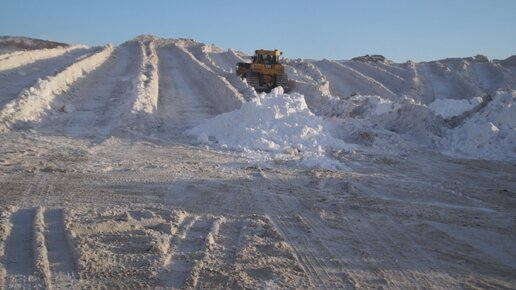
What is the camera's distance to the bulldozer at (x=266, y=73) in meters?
23.1

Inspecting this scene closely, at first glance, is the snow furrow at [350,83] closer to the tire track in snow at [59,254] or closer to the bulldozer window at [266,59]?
the bulldozer window at [266,59]

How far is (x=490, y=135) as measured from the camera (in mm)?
11414

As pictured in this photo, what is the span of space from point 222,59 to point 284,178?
34.1m

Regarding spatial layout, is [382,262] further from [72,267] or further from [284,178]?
[284,178]

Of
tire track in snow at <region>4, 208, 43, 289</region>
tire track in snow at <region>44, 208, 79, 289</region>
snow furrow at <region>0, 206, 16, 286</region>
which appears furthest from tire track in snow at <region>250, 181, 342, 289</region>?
snow furrow at <region>0, 206, 16, 286</region>

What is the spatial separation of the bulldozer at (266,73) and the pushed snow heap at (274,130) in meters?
10.6

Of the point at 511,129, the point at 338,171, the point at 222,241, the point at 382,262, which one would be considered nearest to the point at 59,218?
the point at 222,241

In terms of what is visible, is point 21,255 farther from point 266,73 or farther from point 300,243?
point 266,73

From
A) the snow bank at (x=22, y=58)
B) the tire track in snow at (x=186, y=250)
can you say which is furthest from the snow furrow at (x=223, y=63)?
the tire track in snow at (x=186, y=250)

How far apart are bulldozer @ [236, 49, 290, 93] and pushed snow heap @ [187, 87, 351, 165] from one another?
10640mm

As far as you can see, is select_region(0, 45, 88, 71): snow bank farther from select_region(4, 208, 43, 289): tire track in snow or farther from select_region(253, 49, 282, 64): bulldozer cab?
select_region(4, 208, 43, 289): tire track in snow

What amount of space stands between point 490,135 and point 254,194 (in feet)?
22.0

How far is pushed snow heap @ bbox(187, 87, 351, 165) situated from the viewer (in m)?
10.5

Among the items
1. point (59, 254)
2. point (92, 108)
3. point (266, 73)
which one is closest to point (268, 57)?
point (266, 73)
